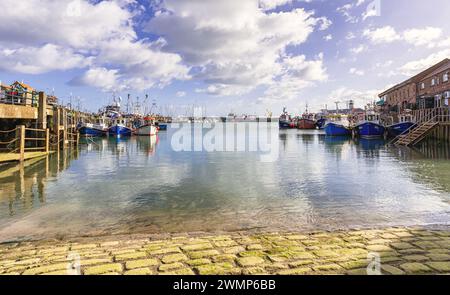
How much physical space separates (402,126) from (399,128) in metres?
0.68

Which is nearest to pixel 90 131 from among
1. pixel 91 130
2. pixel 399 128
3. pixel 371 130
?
pixel 91 130

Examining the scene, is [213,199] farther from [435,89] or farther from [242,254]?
[435,89]

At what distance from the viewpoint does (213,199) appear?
42.3 feet

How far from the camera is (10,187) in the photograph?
593 inches

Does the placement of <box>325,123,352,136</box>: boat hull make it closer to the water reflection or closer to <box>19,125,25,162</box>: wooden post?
the water reflection

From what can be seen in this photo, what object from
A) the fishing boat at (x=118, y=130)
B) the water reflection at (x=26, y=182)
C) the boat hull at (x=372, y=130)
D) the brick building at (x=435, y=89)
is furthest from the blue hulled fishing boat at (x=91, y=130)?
the brick building at (x=435, y=89)

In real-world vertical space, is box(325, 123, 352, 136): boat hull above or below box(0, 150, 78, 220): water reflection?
above

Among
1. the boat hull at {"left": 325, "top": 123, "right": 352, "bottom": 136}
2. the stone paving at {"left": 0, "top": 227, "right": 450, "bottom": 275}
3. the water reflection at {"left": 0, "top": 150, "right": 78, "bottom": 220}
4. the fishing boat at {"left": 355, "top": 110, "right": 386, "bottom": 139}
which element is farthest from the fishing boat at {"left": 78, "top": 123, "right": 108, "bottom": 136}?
the stone paving at {"left": 0, "top": 227, "right": 450, "bottom": 275}

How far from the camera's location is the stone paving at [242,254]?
5.15 m

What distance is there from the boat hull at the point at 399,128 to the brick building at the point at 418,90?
242 inches

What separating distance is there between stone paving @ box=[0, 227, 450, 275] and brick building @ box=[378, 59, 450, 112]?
52324mm

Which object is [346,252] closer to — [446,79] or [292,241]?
[292,241]

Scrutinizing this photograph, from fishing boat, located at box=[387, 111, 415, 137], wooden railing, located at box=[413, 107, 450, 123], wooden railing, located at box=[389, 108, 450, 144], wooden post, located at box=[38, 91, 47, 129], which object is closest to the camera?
wooden post, located at box=[38, 91, 47, 129]

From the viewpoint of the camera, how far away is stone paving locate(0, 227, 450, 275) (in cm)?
515
